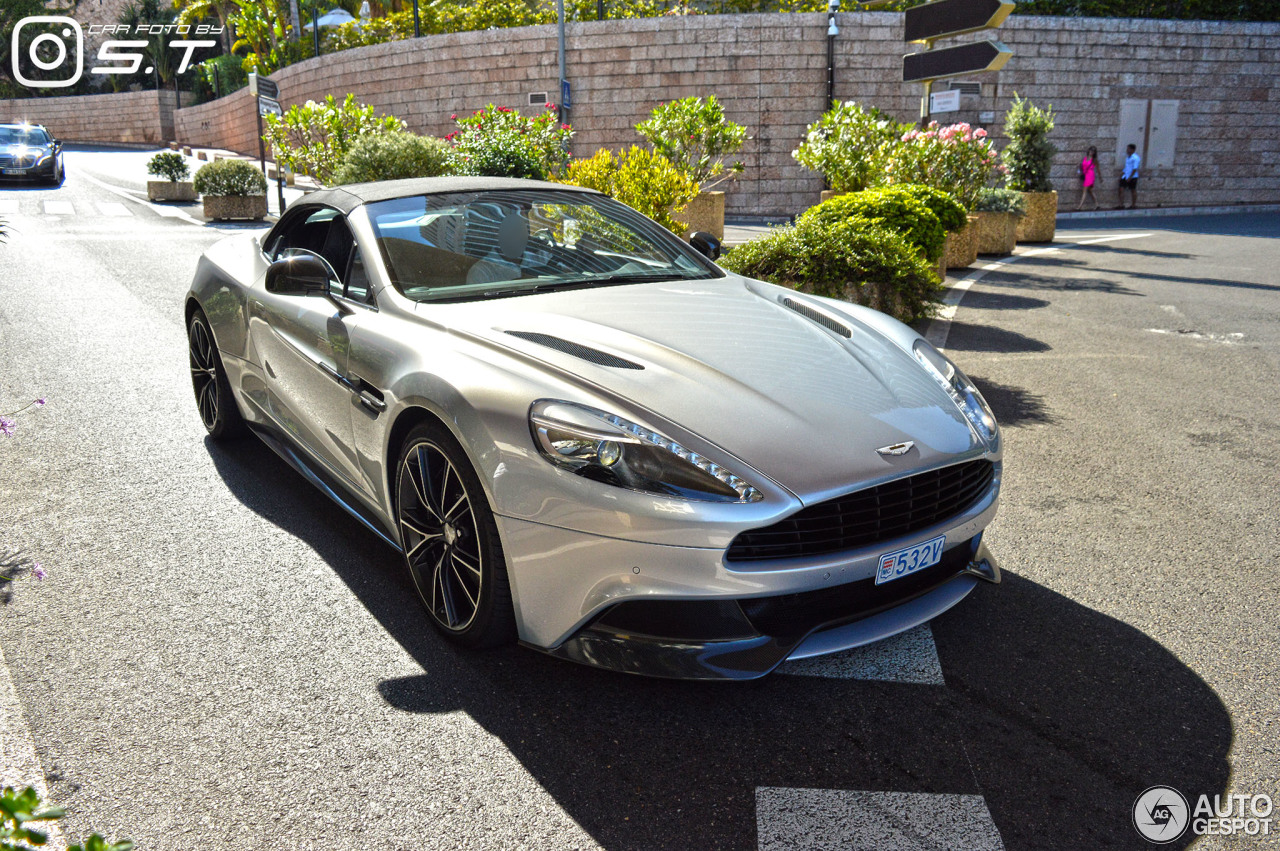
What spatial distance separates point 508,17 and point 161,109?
36490 millimetres

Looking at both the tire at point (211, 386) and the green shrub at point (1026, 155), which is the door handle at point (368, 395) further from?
the green shrub at point (1026, 155)

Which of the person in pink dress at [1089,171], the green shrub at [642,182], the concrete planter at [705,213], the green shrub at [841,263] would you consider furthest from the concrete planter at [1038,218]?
the green shrub at [841,263]

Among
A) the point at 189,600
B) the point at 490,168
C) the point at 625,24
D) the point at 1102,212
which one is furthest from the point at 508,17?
the point at 189,600

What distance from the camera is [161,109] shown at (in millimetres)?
59438

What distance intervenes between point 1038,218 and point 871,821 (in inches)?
711

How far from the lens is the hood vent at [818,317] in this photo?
11.5ft

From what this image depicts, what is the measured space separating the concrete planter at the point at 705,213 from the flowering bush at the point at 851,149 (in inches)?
86.6

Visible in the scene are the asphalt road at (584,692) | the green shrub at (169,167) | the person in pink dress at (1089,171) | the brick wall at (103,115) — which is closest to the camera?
the asphalt road at (584,692)

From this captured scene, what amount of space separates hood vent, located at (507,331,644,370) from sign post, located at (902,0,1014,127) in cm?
1239

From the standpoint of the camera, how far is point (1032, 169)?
60.6 feet

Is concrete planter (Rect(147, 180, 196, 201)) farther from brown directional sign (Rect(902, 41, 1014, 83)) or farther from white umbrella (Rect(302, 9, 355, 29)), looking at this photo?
brown directional sign (Rect(902, 41, 1014, 83))

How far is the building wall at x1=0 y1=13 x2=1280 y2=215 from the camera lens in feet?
81.8

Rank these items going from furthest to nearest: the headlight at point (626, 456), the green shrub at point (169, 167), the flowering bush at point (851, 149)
Result: the green shrub at point (169, 167) < the flowering bush at point (851, 149) < the headlight at point (626, 456)

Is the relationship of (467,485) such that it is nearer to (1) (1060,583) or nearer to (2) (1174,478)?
(1) (1060,583)
